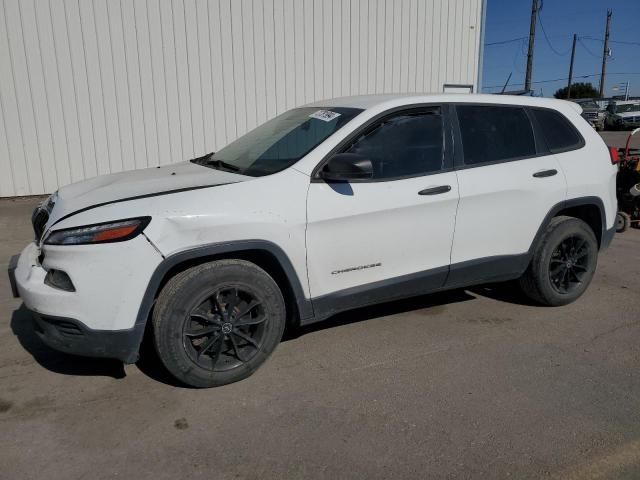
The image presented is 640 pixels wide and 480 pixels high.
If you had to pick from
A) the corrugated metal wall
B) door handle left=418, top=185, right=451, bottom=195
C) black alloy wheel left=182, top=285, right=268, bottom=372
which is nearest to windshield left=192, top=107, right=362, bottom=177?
door handle left=418, top=185, right=451, bottom=195

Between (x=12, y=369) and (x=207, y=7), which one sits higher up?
(x=207, y=7)

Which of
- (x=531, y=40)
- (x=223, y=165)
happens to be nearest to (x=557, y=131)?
(x=223, y=165)

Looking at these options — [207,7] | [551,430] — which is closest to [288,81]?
[207,7]

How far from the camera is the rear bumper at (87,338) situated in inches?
117

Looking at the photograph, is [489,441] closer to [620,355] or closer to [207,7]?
[620,355]

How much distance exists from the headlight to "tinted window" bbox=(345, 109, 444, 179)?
1424 millimetres

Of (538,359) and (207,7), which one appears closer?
(538,359)

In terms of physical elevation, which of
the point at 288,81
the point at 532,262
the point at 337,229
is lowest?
the point at 532,262

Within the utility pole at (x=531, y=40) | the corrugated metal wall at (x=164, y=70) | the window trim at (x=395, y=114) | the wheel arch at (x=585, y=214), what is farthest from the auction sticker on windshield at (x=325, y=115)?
the utility pole at (x=531, y=40)

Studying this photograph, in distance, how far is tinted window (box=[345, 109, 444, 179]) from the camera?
365cm

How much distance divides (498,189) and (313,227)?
1526 millimetres

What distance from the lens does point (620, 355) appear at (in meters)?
3.79

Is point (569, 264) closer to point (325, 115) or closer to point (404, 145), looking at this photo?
point (404, 145)

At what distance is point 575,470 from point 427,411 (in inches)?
30.9
